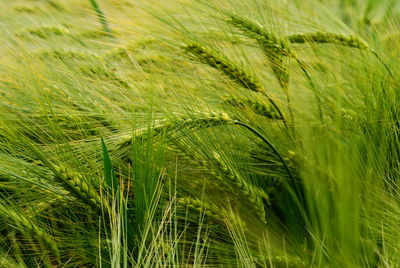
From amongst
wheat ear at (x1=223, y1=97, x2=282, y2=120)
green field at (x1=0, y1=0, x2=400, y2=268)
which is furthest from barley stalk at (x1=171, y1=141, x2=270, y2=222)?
wheat ear at (x1=223, y1=97, x2=282, y2=120)

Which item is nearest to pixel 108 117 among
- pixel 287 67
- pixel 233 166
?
pixel 233 166

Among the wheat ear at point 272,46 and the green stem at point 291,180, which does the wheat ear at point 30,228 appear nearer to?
the green stem at point 291,180

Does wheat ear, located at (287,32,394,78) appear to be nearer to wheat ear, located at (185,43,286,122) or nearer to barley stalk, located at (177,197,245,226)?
wheat ear, located at (185,43,286,122)

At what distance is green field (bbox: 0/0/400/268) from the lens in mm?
701

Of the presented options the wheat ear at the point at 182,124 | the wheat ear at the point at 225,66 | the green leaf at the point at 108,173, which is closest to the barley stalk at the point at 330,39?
the wheat ear at the point at 225,66

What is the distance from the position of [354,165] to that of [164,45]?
398mm

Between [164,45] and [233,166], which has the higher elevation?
[164,45]

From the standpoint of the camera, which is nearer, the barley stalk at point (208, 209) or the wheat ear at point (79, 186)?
the wheat ear at point (79, 186)

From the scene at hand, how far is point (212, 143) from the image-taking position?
783mm

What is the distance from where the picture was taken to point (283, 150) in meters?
0.86

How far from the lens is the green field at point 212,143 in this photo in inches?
27.6

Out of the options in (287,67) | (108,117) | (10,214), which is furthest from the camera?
(287,67)

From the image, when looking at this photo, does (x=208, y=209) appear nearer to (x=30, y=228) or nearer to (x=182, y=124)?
(x=182, y=124)

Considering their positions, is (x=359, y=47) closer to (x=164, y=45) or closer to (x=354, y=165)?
(x=354, y=165)
